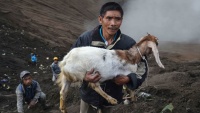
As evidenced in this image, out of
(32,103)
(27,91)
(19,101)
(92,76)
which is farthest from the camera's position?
(32,103)

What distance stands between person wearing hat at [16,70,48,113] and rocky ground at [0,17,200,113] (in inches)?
17.8

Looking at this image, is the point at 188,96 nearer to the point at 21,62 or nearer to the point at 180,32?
the point at 21,62

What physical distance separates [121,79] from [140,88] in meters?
5.33

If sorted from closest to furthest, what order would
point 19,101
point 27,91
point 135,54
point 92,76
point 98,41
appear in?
point 92,76, point 135,54, point 98,41, point 19,101, point 27,91

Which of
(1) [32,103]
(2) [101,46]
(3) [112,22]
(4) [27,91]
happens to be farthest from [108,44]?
(1) [32,103]

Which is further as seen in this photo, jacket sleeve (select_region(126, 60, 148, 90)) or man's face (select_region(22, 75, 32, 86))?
man's face (select_region(22, 75, 32, 86))

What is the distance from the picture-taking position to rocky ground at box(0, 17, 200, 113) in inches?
256

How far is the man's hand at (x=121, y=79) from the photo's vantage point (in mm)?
3076

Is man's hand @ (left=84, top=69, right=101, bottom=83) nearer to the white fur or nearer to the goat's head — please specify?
the white fur

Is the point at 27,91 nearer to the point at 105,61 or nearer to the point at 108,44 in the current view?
the point at 108,44

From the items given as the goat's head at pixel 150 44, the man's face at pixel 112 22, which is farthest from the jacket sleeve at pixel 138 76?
the man's face at pixel 112 22

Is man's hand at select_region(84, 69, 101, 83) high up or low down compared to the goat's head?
down

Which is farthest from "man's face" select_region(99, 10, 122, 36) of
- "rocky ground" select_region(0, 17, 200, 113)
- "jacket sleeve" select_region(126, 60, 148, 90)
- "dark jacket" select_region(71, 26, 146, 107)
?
"rocky ground" select_region(0, 17, 200, 113)

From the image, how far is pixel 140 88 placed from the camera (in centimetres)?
834
